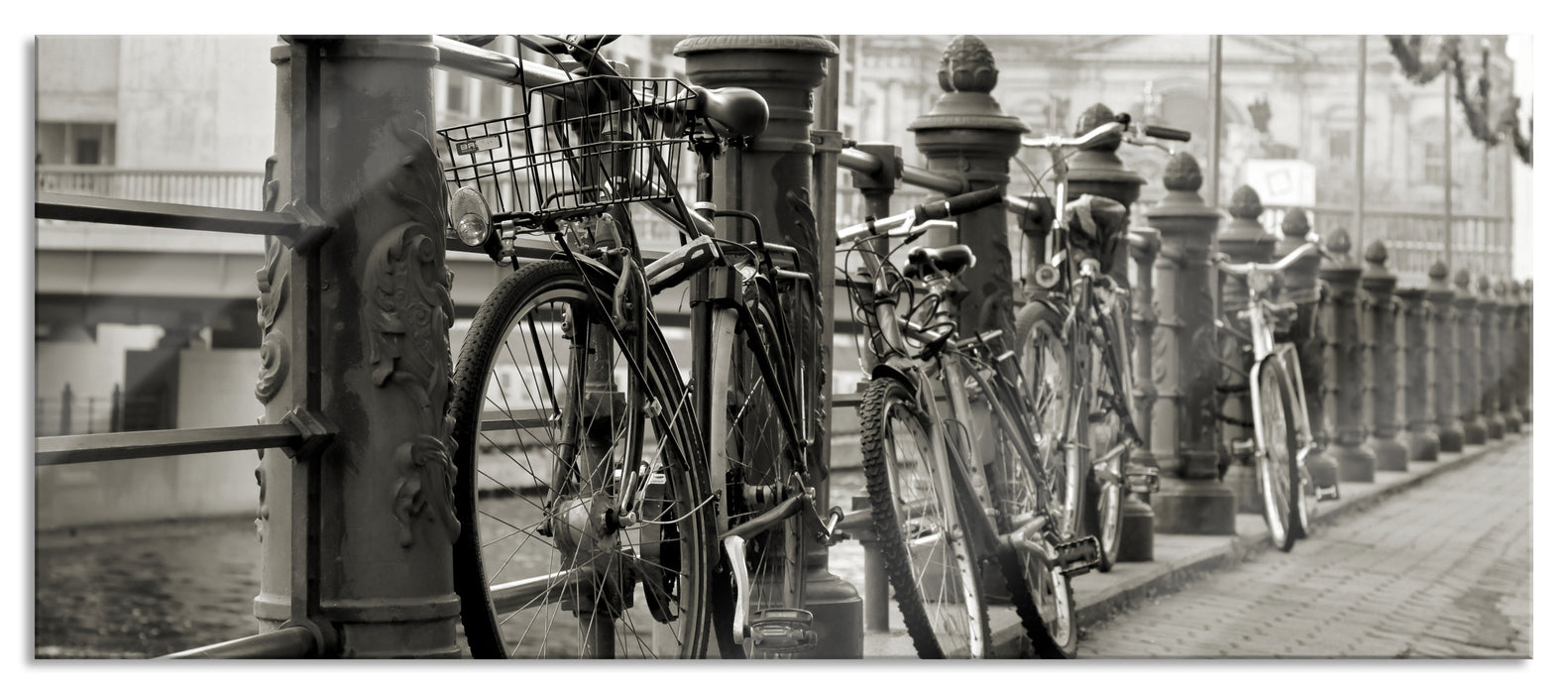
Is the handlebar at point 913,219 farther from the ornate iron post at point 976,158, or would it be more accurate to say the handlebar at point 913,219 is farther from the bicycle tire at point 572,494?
the ornate iron post at point 976,158

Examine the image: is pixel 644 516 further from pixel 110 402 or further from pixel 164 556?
pixel 164 556

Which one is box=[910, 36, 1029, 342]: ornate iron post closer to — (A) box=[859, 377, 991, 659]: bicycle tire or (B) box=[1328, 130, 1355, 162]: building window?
(B) box=[1328, 130, 1355, 162]: building window

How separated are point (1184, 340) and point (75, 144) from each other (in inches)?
204

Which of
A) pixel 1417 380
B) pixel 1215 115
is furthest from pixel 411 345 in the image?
pixel 1417 380

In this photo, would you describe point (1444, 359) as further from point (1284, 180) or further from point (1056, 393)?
point (1056, 393)

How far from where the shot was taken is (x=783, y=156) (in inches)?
137

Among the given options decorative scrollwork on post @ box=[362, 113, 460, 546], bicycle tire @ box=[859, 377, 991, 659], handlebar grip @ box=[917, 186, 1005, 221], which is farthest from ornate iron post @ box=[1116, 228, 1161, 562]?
decorative scrollwork on post @ box=[362, 113, 460, 546]

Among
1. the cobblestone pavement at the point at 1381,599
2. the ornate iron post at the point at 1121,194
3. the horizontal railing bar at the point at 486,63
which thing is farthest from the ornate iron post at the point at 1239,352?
the horizontal railing bar at the point at 486,63

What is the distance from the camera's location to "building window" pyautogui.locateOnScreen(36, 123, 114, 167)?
2.86 m

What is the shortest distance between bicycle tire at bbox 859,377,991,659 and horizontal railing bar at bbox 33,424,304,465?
4.30 ft

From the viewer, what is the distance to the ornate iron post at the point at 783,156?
3408 mm

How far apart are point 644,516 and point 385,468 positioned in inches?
21.9

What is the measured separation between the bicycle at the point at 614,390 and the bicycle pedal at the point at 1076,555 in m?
1.40
